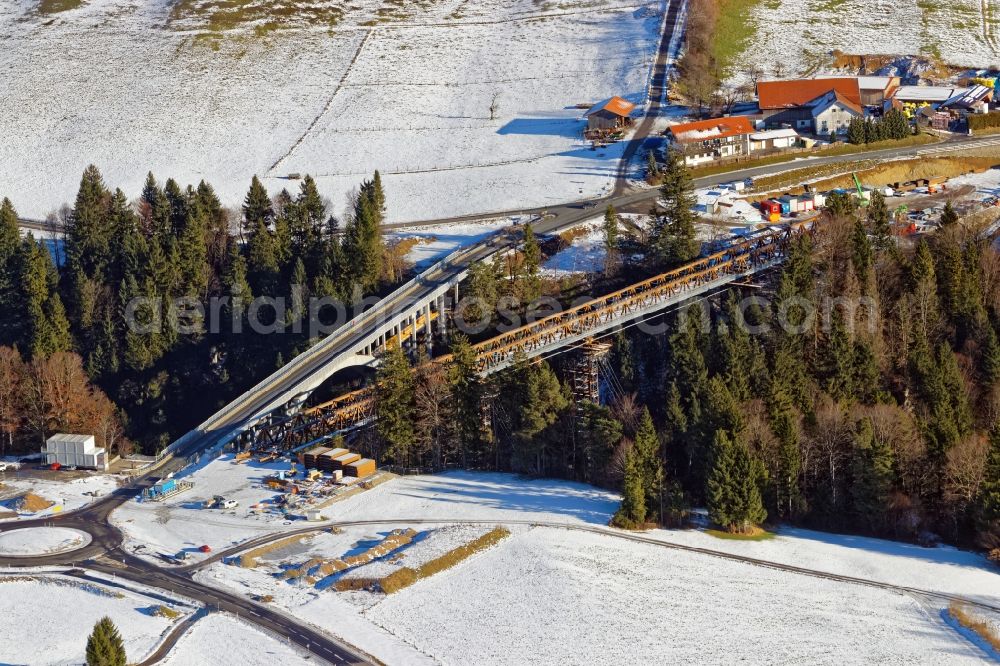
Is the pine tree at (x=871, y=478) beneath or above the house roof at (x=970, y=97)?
beneath

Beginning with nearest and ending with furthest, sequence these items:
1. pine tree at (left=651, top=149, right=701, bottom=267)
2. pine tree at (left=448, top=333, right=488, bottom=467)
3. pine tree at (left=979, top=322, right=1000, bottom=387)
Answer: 1. pine tree at (left=979, top=322, right=1000, bottom=387)
2. pine tree at (left=448, top=333, right=488, bottom=467)
3. pine tree at (left=651, top=149, right=701, bottom=267)

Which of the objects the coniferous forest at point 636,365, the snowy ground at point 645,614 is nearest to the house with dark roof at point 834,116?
the coniferous forest at point 636,365

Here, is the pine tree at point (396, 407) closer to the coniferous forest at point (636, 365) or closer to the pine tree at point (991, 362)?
the coniferous forest at point (636, 365)

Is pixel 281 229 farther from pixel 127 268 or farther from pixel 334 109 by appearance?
pixel 334 109

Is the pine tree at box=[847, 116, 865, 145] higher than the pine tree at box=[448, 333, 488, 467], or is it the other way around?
the pine tree at box=[847, 116, 865, 145]

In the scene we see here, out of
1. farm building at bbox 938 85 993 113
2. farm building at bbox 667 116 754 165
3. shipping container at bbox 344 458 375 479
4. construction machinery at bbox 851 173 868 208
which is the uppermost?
farm building at bbox 938 85 993 113

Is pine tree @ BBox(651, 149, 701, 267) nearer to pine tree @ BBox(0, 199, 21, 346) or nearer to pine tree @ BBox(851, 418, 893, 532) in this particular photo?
pine tree @ BBox(851, 418, 893, 532)

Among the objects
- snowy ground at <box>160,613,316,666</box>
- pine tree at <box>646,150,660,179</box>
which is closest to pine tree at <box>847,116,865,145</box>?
pine tree at <box>646,150,660,179</box>
